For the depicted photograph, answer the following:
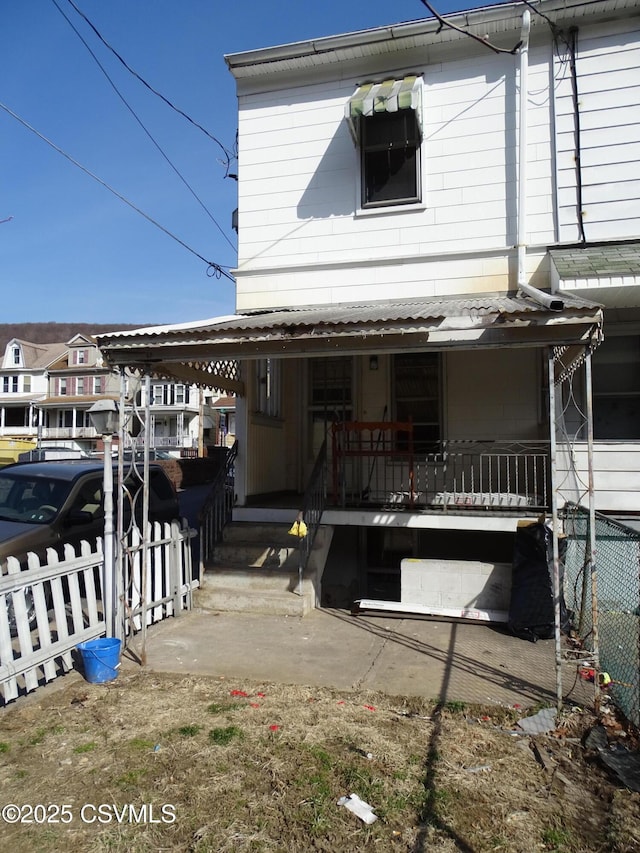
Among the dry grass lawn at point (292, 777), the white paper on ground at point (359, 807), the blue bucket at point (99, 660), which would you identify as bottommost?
the dry grass lawn at point (292, 777)

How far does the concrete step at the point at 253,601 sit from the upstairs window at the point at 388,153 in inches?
217

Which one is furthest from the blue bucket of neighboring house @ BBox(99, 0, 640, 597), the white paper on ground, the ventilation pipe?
the ventilation pipe

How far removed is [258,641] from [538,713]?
2.81m

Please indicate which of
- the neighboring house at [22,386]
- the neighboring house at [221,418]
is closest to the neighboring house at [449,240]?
the neighboring house at [221,418]

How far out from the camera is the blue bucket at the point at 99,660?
4.76m

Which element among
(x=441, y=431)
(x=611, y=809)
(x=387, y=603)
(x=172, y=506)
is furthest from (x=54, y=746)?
(x=441, y=431)

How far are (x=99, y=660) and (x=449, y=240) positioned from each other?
6612 millimetres

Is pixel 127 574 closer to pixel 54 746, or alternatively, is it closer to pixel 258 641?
pixel 258 641

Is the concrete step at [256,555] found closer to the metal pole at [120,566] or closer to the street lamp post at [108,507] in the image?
the metal pole at [120,566]

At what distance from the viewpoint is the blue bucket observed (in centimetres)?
476

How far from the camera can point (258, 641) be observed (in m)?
5.91

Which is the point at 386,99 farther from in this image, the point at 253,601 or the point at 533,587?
the point at 253,601

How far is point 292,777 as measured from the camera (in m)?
3.35

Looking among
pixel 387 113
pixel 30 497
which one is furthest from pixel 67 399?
pixel 387 113
